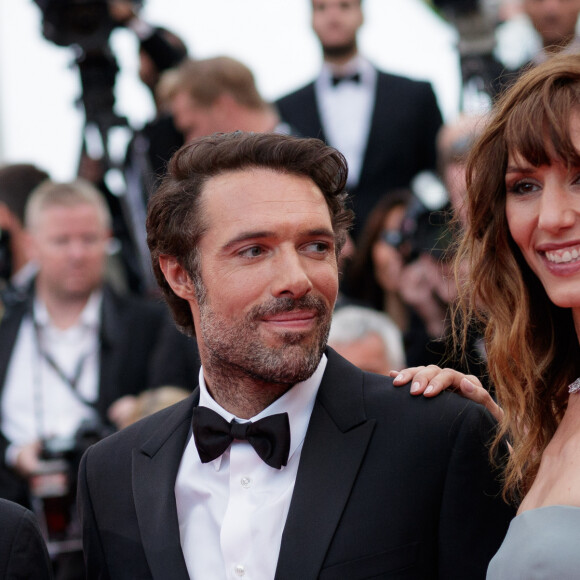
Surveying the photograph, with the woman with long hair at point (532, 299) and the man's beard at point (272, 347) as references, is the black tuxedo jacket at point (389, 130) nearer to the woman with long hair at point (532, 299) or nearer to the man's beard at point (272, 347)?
the woman with long hair at point (532, 299)

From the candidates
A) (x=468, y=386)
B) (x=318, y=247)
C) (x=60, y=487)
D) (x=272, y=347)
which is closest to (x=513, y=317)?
(x=468, y=386)

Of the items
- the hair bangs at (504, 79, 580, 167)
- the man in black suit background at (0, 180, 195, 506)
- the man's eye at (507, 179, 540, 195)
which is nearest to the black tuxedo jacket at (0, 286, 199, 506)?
the man in black suit background at (0, 180, 195, 506)

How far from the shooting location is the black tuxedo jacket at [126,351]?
4.56 metres

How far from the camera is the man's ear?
9.71ft

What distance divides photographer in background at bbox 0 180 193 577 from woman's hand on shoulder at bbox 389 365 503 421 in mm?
1967

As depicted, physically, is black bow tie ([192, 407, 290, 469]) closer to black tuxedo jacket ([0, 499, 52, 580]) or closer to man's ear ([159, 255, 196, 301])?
man's ear ([159, 255, 196, 301])

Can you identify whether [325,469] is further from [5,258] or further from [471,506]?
[5,258]

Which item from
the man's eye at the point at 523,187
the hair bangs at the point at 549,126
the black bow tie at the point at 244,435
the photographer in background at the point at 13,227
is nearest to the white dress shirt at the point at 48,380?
the photographer in background at the point at 13,227

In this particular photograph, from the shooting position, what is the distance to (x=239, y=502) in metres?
2.63

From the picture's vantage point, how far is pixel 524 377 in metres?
2.77

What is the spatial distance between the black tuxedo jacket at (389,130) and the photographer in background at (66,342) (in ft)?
3.83

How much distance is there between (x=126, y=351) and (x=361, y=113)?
1758 millimetres

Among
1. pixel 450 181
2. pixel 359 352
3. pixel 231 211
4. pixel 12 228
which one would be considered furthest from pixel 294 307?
pixel 12 228

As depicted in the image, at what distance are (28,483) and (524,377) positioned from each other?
7.85ft
